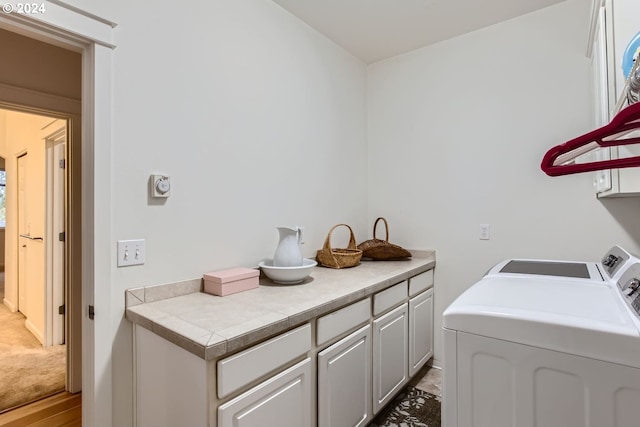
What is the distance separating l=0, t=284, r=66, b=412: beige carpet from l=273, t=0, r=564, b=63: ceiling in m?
2.99

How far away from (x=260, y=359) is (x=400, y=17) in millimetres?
2261

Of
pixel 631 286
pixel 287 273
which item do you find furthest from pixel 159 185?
pixel 631 286

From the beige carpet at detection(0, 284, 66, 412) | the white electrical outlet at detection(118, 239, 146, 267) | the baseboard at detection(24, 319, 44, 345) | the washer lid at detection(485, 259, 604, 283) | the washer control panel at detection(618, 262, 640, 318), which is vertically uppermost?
the white electrical outlet at detection(118, 239, 146, 267)

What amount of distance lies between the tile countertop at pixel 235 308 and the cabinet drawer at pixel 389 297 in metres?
0.06

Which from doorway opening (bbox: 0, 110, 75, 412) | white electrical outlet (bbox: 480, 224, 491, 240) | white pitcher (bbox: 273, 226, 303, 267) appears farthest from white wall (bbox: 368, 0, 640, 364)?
doorway opening (bbox: 0, 110, 75, 412)

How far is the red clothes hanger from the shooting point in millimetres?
703

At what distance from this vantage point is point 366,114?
3033 millimetres

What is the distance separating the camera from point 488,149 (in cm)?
245

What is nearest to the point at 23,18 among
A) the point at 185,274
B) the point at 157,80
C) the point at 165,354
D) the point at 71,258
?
the point at 157,80

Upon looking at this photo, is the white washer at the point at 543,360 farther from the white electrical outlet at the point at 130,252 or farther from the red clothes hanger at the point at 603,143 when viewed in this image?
the white electrical outlet at the point at 130,252

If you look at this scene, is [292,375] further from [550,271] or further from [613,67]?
[613,67]

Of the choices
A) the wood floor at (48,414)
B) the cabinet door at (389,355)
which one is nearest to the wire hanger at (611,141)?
the cabinet door at (389,355)

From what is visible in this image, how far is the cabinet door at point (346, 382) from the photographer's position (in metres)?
1.51

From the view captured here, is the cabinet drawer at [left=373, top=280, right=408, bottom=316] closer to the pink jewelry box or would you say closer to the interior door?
the pink jewelry box
